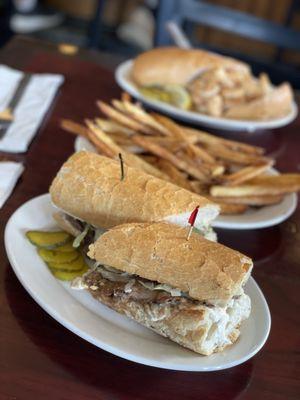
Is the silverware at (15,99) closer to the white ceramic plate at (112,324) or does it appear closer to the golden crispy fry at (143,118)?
the golden crispy fry at (143,118)

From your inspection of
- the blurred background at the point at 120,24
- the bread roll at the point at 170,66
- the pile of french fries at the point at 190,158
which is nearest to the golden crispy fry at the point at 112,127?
the pile of french fries at the point at 190,158

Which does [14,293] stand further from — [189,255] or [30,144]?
[30,144]

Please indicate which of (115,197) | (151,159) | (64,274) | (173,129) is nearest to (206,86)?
(173,129)

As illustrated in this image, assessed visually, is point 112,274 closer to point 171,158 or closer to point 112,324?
point 112,324

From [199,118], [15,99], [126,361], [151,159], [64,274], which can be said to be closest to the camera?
[126,361]

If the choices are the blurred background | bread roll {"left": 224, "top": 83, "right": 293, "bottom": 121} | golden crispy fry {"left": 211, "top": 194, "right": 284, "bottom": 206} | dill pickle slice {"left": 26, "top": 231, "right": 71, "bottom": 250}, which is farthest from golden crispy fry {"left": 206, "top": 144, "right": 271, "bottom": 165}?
the blurred background

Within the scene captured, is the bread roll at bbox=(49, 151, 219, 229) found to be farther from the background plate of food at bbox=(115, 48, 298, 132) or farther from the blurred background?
the blurred background
